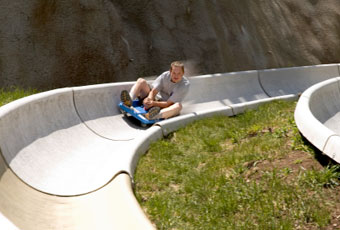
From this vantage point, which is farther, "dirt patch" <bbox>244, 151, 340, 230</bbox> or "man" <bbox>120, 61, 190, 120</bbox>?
"man" <bbox>120, 61, 190, 120</bbox>

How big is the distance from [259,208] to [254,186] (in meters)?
0.34

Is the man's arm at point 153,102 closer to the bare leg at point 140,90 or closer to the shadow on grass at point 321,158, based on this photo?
the bare leg at point 140,90

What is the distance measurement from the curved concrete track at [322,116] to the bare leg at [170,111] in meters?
2.03

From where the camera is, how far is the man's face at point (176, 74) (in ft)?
25.3

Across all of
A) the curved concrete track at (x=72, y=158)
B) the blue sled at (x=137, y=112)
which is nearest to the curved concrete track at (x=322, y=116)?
the curved concrete track at (x=72, y=158)

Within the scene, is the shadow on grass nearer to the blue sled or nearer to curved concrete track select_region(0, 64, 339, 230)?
curved concrete track select_region(0, 64, 339, 230)

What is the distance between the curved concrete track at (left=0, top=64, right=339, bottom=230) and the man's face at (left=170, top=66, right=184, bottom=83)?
25.9 inches

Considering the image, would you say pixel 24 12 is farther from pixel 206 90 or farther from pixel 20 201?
pixel 20 201

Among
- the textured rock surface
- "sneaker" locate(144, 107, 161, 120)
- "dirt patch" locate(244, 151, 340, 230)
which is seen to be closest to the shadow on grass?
"dirt patch" locate(244, 151, 340, 230)

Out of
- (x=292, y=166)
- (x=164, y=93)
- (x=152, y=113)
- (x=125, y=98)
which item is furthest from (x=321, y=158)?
(x=164, y=93)

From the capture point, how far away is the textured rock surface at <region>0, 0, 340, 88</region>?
10484mm

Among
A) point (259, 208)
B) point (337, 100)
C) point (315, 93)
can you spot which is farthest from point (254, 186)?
point (337, 100)

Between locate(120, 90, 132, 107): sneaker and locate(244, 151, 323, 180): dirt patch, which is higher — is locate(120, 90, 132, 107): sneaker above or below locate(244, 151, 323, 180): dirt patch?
below

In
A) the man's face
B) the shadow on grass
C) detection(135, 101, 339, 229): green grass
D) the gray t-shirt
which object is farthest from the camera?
the gray t-shirt
